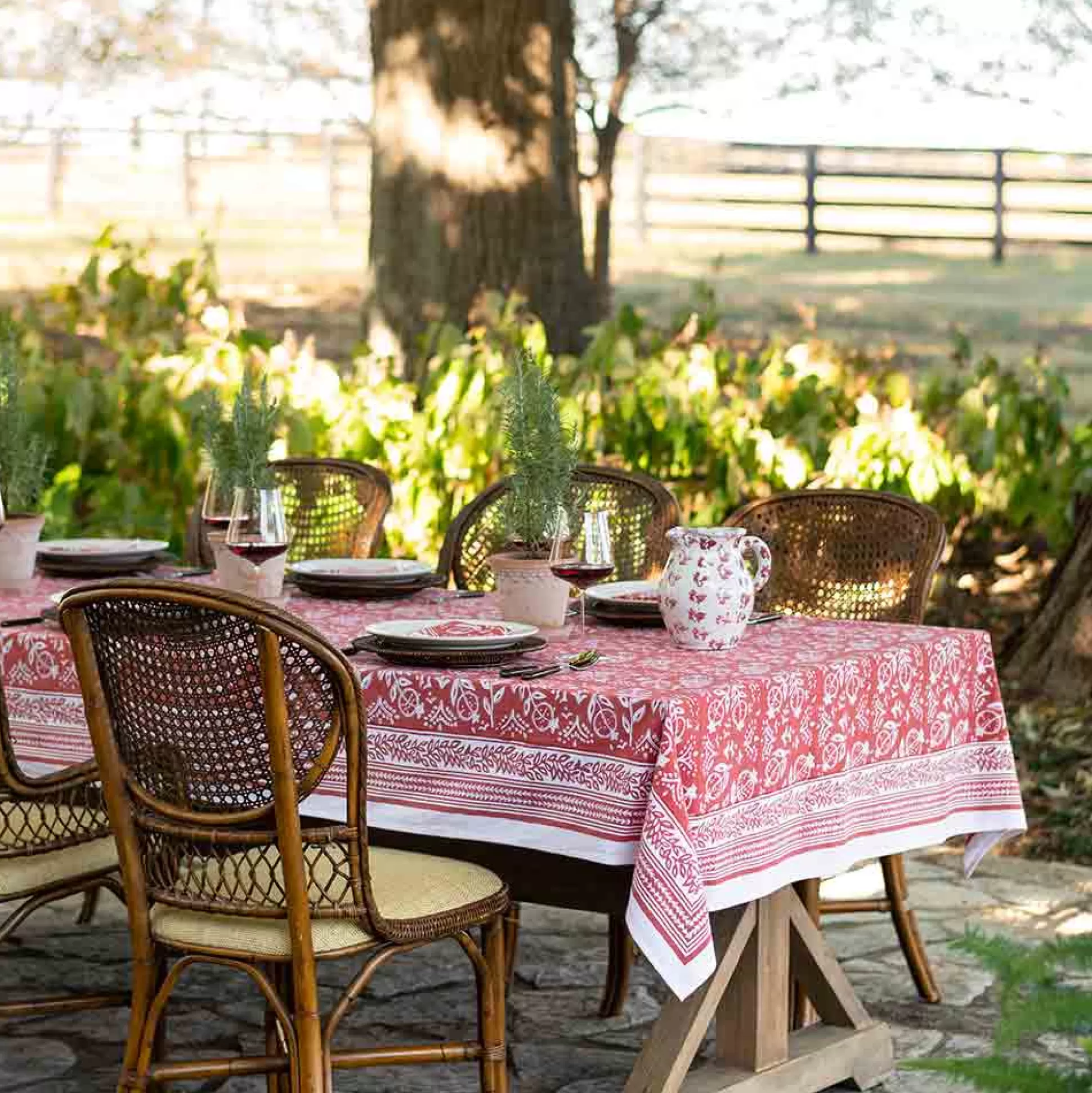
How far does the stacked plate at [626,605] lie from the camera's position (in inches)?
133

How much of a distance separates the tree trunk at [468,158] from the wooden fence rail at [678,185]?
12.3ft

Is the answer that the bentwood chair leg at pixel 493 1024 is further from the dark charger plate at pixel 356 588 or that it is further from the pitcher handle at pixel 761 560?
the dark charger plate at pixel 356 588

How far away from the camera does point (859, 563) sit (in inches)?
157

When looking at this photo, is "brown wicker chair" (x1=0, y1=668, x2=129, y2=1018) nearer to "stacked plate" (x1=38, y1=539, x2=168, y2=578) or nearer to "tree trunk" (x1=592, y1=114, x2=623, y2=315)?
"stacked plate" (x1=38, y1=539, x2=168, y2=578)

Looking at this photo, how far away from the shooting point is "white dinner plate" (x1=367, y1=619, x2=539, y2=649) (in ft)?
9.90

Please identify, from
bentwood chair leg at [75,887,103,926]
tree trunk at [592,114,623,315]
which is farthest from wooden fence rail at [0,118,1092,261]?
bentwood chair leg at [75,887,103,926]

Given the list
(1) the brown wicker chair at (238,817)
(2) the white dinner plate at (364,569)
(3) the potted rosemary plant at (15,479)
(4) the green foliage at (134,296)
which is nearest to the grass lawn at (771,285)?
(4) the green foliage at (134,296)

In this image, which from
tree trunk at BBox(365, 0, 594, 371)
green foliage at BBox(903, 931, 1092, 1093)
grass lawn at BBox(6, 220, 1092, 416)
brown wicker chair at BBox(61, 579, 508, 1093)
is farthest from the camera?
grass lawn at BBox(6, 220, 1092, 416)

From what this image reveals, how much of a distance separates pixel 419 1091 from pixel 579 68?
21.9ft

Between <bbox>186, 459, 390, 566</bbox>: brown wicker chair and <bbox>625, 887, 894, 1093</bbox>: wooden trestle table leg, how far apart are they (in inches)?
59.0

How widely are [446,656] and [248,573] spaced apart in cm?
64

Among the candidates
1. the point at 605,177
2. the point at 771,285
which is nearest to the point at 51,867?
the point at 605,177

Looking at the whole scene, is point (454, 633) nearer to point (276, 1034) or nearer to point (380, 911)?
point (380, 911)

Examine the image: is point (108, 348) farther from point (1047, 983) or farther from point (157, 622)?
point (1047, 983)
